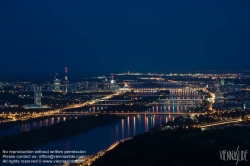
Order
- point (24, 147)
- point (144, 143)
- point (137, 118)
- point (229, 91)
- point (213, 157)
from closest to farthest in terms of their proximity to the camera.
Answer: point (213, 157)
point (144, 143)
point (24, 147)
point (137, 118)
point (229, 91)

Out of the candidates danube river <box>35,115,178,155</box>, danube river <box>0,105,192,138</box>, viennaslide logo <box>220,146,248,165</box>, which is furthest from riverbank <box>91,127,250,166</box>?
danube river <box>0,105,192,138</box>

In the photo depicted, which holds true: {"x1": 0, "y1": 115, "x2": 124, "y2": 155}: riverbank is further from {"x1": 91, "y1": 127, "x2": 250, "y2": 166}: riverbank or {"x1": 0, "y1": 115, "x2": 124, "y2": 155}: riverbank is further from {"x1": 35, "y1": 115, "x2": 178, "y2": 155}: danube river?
{"x1": 91, "y1": 127, "x2": 250, "y2": 166}: riverbank

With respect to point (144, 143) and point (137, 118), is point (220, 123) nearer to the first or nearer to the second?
point (137, 118)

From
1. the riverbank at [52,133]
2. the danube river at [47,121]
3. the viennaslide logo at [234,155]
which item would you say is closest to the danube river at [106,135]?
the riverbank at [52,133]

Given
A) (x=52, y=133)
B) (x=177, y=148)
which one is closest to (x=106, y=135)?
(x=52, y=133)

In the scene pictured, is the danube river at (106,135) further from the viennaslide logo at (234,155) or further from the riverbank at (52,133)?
the viennaslide logo at (234,155)

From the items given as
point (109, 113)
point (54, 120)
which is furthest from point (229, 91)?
point (54, 120)
